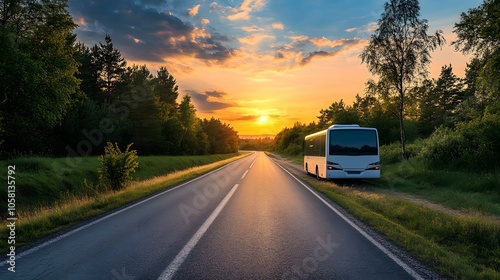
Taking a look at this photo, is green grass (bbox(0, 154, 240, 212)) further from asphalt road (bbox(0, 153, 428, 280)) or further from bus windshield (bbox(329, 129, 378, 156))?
bus windshield (bbox(329, 129, 378, 156))

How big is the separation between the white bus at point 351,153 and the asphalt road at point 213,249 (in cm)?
858

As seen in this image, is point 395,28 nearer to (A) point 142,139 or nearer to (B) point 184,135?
(A) point 142,139

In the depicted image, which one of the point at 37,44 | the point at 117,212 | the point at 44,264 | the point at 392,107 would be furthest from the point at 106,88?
the point at 44,264

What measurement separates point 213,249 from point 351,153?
13.3 m

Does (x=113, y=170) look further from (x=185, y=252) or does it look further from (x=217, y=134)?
(x=217, y=134)

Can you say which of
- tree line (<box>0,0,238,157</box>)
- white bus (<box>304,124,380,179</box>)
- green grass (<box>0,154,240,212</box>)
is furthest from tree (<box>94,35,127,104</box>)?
white bus (<box>304,124,380,179</box>)

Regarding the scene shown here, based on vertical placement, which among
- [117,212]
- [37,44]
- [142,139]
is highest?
[37,44]

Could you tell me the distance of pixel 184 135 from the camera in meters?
67.1

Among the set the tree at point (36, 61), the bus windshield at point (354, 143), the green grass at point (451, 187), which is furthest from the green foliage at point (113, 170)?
the green grass at point (451, 187)

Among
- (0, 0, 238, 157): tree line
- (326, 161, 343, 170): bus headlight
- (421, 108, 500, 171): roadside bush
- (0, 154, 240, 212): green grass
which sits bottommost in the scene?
(0, 154, 240, 212): green grass

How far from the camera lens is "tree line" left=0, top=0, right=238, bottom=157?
78.1ft

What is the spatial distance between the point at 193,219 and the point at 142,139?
4842 centimetres

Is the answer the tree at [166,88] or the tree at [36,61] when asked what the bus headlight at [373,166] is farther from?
the tree at [166,88]

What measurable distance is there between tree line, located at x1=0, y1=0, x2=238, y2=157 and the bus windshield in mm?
21368
